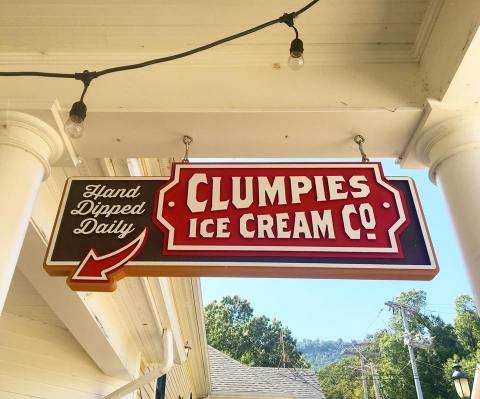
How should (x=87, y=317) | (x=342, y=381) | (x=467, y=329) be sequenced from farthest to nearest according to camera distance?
(x=342, y=381)
(x=467, y=329)
(x=87, y=317)

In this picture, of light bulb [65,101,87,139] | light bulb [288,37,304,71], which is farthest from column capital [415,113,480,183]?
light bulb [65,101,87,139]

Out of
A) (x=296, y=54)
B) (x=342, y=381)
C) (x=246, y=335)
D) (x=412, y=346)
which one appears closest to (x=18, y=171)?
(x=296, y=54)

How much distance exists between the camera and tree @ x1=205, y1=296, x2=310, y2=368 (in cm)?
4306

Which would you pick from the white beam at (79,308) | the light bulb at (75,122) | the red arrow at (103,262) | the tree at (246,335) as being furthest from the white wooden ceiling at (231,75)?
the tree at (246,335)

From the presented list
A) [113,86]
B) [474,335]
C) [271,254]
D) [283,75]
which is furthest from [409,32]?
[474,335]

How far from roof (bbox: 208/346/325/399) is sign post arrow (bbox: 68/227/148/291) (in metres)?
10.5

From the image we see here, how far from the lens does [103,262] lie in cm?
166

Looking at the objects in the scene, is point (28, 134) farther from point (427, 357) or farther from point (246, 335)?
point (246, 335)

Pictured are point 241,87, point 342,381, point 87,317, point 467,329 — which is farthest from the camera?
point 342,381

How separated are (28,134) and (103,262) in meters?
0.78

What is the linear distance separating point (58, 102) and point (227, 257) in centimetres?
120

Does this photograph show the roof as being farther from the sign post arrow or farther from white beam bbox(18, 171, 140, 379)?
the sign post arrow

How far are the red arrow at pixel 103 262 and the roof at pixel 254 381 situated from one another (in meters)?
10.5

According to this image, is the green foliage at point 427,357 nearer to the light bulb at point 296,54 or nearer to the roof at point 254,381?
the roof at point 254,381
